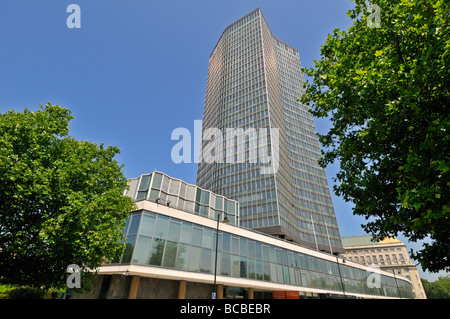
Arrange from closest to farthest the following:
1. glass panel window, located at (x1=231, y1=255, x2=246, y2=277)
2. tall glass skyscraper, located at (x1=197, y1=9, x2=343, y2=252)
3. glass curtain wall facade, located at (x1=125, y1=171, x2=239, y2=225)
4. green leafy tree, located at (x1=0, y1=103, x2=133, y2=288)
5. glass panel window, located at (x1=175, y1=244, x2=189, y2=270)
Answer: green leafy tree, located at (x1=0, y1=103, x2=133, y2=288) < glass panel window, located at (x1=175, y1=244, x2=189, y2=270) < glass panel window, located at (x1=231, y1=255, x2=246, y2=277) < glass curtain wall facade, located at (x1=125, y1=171, x2=239, y2=225) < tall glass skyscraper, located at (x1=197, y1=9, x2=343, y2=252)

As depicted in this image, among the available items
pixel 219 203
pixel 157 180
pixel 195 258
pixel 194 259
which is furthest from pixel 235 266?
pixel 157 180

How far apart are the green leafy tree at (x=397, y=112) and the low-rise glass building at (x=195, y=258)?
13931 mm

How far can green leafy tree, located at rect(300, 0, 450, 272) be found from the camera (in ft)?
24.2

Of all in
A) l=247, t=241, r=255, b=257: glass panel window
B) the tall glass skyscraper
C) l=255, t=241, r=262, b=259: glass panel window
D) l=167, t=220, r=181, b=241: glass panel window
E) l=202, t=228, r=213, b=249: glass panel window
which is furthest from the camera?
the tall glass skyscraper

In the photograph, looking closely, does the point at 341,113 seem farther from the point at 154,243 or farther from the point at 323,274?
the point at 323,274

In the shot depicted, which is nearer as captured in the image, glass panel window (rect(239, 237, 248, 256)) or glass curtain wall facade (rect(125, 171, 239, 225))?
glass panel window (rect(239, 237, 248, 256))

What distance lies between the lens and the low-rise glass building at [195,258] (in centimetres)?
2020

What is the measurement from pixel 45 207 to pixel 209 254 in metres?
15.5

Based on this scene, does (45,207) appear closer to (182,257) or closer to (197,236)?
(182,257)

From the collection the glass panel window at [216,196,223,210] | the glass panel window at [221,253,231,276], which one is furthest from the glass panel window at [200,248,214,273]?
the glass panel window at [216,196,223,210]

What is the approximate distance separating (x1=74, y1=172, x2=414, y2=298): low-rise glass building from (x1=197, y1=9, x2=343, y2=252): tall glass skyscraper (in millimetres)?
22709

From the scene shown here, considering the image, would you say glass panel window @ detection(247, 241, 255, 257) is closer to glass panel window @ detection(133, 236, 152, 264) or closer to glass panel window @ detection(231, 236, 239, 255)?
glass panel window @ detection(231, 236, 239, 255)

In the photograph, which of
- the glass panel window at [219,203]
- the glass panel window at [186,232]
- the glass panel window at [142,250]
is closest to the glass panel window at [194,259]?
the glass panel window at [186,232]

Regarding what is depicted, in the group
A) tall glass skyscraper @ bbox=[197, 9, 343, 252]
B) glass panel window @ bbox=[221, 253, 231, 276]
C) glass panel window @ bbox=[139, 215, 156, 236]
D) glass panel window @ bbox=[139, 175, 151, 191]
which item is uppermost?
tall glass skyscraper @ bbox=[197, 9, 343, 252]
